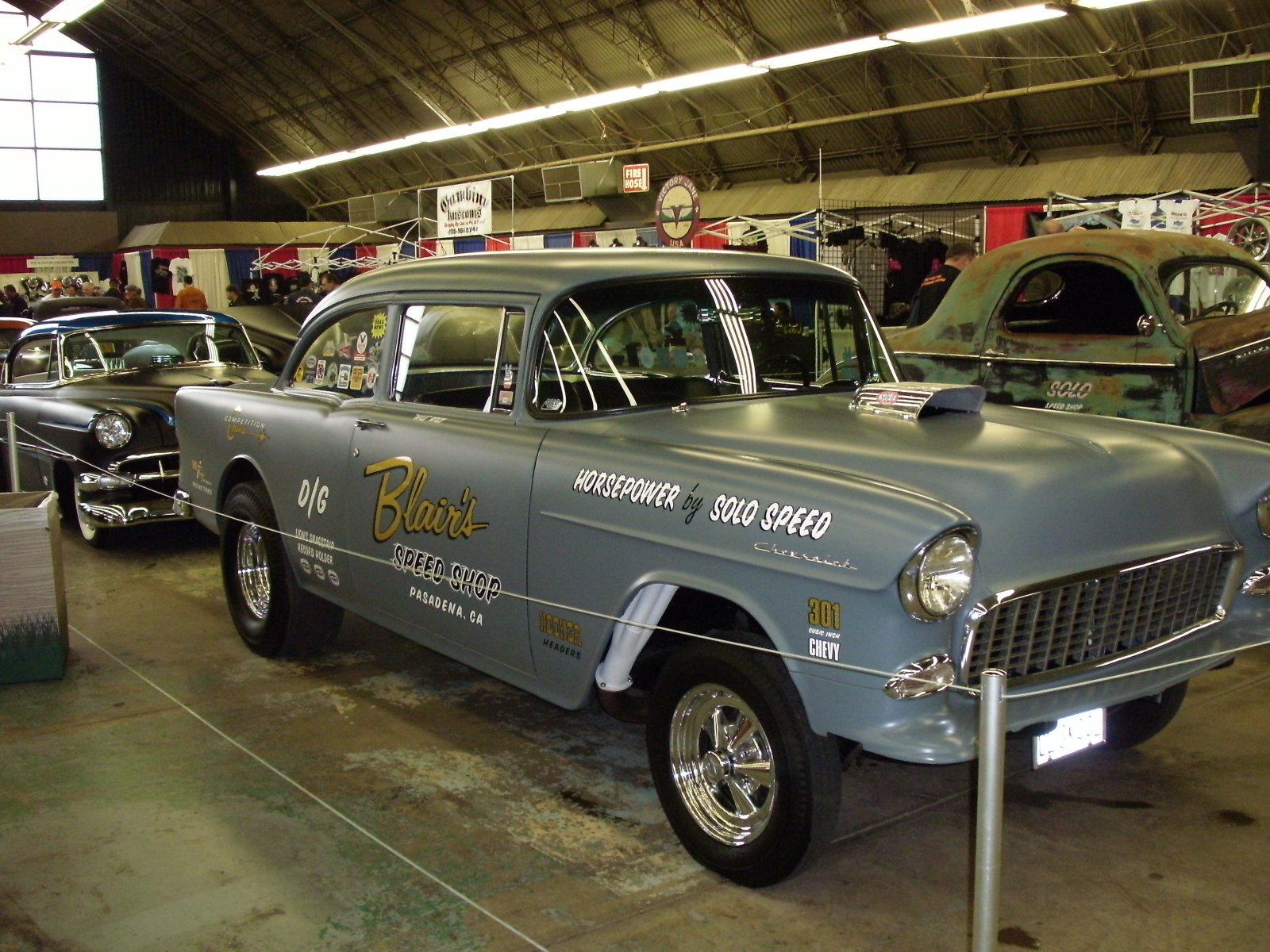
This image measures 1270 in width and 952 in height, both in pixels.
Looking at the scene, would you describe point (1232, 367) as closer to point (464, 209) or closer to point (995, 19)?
point (995, 19)

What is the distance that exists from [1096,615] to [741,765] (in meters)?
1.09

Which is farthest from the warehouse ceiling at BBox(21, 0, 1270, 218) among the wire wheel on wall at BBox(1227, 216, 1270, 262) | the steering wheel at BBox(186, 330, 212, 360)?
the steering wheel at BBox(186, 330, 212, 360)

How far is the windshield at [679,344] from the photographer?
4.29 m

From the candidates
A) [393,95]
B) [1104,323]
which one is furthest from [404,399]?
[393,95]

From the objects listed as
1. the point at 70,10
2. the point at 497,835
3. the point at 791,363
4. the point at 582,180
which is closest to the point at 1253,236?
the point at 791,363

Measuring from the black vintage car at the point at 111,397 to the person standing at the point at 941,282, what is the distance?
5419 mm

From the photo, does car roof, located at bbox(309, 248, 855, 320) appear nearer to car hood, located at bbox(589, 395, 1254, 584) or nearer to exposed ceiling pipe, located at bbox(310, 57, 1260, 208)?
car hood, located at bbox(589, 395, 1254, 584)

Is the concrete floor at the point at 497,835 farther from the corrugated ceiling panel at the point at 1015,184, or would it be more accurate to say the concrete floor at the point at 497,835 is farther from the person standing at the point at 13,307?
the person standing at the point at 13,307

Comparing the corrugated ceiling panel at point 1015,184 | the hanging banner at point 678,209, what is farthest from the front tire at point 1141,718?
the corrugated ceiling panel at point 1015,184

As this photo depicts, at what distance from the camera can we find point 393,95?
32156 millimetres

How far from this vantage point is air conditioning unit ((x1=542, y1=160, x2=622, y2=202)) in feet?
85.4

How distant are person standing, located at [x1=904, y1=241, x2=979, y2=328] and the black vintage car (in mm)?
5419

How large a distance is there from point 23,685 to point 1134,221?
11.8m

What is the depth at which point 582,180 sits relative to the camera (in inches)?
1039
